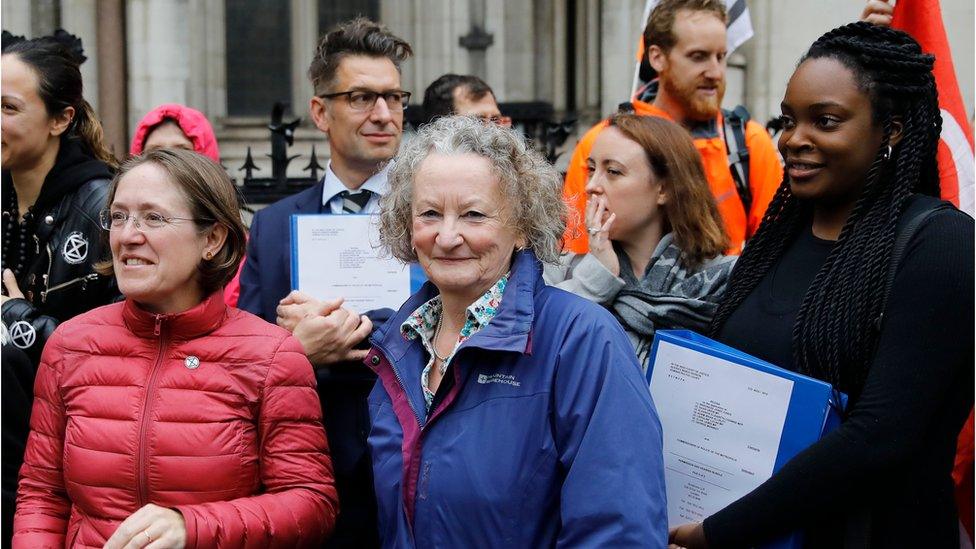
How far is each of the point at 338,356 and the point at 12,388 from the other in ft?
2.98

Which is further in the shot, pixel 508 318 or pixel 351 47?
pixel 351 47

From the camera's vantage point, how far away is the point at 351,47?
13.5ft

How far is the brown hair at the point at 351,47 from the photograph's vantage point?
13.5 feet

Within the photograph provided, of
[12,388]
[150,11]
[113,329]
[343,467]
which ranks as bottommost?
[343,467]

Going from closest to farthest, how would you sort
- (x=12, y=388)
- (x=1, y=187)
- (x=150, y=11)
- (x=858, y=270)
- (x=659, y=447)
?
(x=659, y=447) < (x=858, y=270) < (x=12, y=388) < (x=1, y=187) < (x=150, y=11)

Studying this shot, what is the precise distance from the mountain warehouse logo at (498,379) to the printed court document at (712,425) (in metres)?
0.53

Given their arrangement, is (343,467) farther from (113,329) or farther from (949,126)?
(949,126)

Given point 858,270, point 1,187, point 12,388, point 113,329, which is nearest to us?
point 858,270

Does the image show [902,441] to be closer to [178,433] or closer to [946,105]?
[178,433]

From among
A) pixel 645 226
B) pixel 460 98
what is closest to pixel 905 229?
pixel 645 226

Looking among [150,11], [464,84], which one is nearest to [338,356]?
[464,84]

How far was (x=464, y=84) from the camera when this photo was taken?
5930mm

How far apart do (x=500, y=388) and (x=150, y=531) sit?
0.86m

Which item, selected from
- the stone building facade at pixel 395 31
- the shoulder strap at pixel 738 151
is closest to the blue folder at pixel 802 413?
the shoulder strap at pixel 738 151
